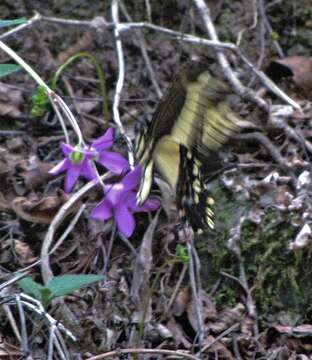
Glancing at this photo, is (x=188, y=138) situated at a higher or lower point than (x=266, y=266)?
higher

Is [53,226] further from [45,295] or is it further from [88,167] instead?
[45,295]

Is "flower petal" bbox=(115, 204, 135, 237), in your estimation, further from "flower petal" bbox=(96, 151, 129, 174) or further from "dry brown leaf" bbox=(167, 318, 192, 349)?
"dry brown leaf" bbox=(167, 318, 192, 349)

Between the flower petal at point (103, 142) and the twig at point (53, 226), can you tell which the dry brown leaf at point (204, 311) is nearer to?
the twig at point (53, 226)

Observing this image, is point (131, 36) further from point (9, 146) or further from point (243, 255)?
point (243, 255)

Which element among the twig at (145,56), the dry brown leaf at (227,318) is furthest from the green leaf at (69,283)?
the twig at (145,56)

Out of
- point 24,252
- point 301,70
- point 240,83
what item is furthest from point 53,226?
point 301,70
